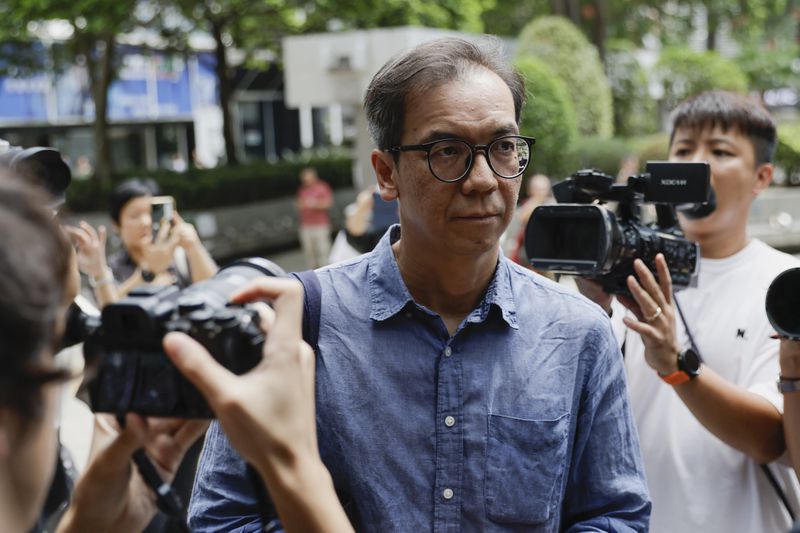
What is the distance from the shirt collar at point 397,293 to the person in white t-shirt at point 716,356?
544 millimetres

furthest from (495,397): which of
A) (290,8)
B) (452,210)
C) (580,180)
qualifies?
(290,8)

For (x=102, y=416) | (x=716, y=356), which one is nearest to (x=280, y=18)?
(x=716, y=356)

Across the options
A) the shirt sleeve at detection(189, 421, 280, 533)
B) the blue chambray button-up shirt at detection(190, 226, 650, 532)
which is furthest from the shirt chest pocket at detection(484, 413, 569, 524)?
the shirt sleeve at detection(189, 421, 280, 533)

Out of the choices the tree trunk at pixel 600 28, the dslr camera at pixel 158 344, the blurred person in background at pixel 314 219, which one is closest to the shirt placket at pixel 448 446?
the dslr camera at pixel 158 344

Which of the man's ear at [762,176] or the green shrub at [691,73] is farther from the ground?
the green shrub at [691,73]

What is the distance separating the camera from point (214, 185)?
17641mm

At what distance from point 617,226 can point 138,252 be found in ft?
10.5

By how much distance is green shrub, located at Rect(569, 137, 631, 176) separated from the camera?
17.1 meters

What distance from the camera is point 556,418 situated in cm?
200

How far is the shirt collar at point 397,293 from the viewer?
6.80 ft

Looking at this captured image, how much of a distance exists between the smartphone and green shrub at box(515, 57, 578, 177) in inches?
436

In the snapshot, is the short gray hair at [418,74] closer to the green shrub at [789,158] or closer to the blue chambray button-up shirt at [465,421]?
the blue chambray button-up shirt at [465,421]

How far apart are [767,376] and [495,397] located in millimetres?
1157

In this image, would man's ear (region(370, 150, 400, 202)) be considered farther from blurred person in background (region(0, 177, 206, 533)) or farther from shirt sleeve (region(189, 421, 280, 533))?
blurred person in background (region(0, 177, 206, 533))
